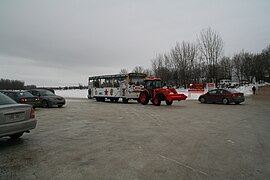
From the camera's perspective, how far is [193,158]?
4.86m

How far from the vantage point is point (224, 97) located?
20078 millimetres

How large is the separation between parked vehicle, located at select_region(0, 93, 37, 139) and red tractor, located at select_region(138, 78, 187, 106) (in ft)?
44.1

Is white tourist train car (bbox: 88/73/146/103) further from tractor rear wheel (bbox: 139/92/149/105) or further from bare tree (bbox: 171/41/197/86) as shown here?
bare tree (bbox: 171/41/197/86)

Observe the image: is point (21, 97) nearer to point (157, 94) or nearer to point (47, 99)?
point (47, 99)

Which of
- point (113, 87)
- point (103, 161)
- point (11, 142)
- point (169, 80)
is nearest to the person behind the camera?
point (103, 161)

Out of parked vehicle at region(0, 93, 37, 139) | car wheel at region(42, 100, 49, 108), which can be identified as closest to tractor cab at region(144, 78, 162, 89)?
car wheel at region(42, 100, 49, 108)

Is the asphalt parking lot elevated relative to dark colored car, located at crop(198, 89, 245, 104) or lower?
lower

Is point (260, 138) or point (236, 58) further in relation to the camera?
point (236, 58)

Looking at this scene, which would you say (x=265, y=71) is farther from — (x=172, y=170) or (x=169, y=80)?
(x=172, y=170)

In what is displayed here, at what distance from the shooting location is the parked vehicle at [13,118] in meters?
5.58

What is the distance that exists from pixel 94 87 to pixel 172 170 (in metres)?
23.8

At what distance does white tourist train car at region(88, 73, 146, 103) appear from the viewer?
73.5 feet

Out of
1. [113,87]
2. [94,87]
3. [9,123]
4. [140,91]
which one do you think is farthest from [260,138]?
[94,87]

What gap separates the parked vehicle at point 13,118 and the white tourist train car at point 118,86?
1610 cm
